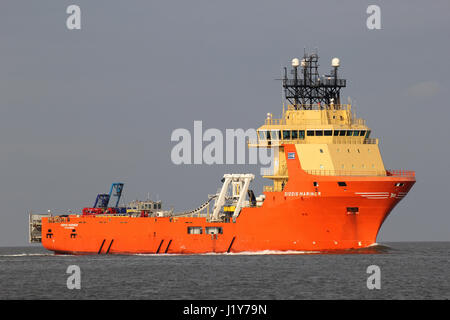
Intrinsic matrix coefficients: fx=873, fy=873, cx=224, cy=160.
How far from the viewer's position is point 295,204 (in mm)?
65625

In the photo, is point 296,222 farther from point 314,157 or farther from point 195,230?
point 195,230

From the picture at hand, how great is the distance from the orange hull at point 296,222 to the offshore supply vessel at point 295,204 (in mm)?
75

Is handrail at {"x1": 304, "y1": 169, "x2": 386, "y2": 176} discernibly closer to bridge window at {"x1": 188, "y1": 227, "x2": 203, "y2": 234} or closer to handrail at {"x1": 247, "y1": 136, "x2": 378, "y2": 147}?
handrail at {"x1": 247, "y1": 136, "x2": 378, "y2": 147}

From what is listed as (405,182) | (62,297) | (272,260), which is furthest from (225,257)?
(62,297)

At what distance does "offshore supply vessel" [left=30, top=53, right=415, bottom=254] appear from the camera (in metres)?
65.2

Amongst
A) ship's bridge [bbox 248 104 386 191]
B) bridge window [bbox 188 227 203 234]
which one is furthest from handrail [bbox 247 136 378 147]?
bridge window [bbox 188 227 203 234]

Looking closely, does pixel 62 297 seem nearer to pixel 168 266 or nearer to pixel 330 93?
pixel 168 266

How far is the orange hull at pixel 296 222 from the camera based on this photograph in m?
64.8

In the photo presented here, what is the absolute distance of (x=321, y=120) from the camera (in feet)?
225

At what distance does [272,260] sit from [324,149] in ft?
31.2

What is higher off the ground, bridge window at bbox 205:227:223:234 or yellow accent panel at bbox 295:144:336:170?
yellow accent panel at bbox 295:144:336:170

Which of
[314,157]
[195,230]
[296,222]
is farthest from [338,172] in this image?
[195,230]

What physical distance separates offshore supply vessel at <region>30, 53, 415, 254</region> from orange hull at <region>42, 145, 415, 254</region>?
7 cm

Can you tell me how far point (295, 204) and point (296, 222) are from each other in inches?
61.7
